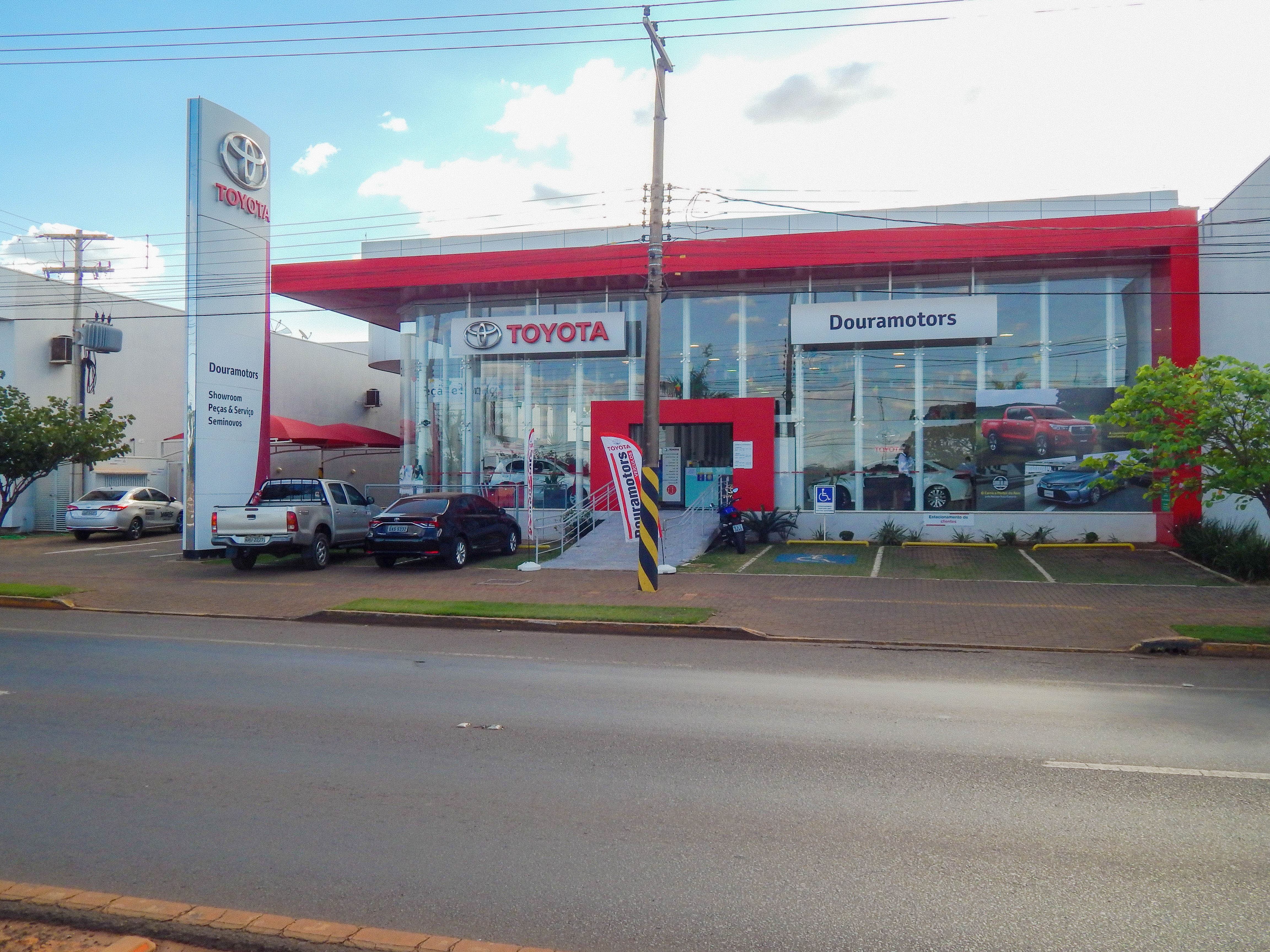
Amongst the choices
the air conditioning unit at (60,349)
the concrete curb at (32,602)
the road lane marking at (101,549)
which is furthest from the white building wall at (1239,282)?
the air conditioning unit at (60,349)

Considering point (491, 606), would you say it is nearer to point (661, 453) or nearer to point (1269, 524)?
point (661, 453)

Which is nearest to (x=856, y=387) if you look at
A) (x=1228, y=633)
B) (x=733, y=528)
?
(x=733, y=528)

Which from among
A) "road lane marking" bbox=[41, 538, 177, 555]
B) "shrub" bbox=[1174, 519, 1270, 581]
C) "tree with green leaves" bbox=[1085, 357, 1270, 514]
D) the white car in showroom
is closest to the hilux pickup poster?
"shrub" bbox=[1174, 519, 1270, 581]

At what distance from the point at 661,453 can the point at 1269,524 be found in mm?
13310

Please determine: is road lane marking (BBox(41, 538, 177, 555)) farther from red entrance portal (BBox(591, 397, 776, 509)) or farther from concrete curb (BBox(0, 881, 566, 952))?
concrete curb (BBox(0, 881, 566, 952))

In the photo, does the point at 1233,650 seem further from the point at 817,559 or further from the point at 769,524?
the point at 769,524

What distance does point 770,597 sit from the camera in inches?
621

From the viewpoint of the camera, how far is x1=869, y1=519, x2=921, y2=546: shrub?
22297 millimetres

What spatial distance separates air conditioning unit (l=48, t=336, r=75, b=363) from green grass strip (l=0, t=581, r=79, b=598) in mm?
18421

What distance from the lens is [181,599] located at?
16422mm

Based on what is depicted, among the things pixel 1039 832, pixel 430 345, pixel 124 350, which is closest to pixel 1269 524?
pixel 1039 832

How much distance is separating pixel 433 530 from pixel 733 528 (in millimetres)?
6717

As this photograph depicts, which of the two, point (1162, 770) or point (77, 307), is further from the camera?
point (77, 307)

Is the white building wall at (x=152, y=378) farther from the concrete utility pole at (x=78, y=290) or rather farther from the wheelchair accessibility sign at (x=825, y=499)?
the wheelchair accessibility sign at (x=825, y=499)
